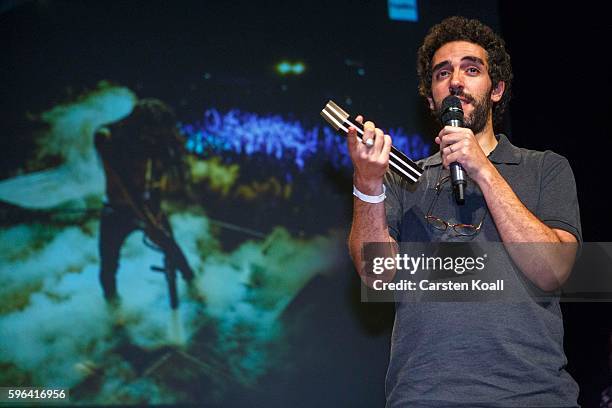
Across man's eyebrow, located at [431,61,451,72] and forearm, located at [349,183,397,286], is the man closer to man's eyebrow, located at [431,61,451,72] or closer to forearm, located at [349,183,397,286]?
forearm, located at [349,183,397,286]

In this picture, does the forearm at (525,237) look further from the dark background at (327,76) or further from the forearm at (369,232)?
the dark background at (327,76)

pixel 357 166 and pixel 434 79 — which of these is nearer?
pixel 357 166

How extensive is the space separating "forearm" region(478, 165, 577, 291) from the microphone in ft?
0.24

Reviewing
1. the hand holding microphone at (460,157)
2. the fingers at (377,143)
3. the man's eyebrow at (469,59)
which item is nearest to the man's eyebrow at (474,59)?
the man's eyebrow at (469,59)

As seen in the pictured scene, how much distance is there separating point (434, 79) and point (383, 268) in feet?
1.92

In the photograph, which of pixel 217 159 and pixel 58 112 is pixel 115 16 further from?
pixel 217 159

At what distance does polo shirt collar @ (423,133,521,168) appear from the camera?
1.68 meters

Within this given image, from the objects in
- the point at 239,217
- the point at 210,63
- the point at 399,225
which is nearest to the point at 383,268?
the point at 399,225

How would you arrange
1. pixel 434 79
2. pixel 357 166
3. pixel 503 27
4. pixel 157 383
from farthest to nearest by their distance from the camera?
1. pixel 503 27
2. pixel 157 383
3. pixel 434 79
4. pixel 357 166

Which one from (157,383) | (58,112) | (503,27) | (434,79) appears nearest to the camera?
(434,79)

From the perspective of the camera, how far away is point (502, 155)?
5.58 feet

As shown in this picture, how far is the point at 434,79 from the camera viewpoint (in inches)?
73.2

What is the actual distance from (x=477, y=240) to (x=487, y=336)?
0.25 meters

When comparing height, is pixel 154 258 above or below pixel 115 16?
below
